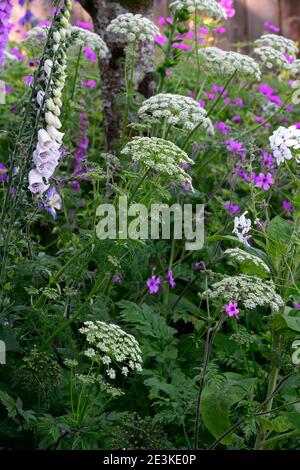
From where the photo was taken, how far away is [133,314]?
2.92 metres

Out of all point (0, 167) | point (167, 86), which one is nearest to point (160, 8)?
point (167, 86)

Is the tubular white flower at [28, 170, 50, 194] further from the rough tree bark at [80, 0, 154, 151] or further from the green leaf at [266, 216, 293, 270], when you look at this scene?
the rough tree bark at [80, 0, 154, 151]

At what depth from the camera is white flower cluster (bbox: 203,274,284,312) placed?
2341 mm

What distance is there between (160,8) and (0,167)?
482 centimetres

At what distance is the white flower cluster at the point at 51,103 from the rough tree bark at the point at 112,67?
5.33ft

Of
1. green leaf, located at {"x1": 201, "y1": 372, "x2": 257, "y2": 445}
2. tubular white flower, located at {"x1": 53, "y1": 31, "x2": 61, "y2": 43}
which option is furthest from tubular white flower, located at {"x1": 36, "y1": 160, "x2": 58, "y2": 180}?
green leaf, located at {"x1": 201, "y1": 372, "x2": 257, "y2": 445}

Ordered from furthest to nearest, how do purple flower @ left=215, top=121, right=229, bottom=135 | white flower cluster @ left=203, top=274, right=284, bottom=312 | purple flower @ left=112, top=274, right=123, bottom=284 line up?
purple flower @ left=215, top=121, right=229, bottom=135 < purple flower @ left=112, top=274, right=123, bottom=284 < white flower cluster @ left=203, top=274, right=284, bottom=312

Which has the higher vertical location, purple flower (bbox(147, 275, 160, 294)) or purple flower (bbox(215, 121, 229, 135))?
purple flower (bbox(215, 121, 229, 135))

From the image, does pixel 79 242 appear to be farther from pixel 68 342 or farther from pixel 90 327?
pixel 90 327

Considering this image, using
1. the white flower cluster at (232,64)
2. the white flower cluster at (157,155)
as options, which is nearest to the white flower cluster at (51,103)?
the white flower cluster at (157,155)

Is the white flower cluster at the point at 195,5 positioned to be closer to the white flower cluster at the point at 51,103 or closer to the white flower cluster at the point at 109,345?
the white flower cluster at the point at 51,103

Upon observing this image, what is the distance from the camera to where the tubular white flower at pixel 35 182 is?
2.32 m

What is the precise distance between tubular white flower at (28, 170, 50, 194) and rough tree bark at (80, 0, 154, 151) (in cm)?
162
